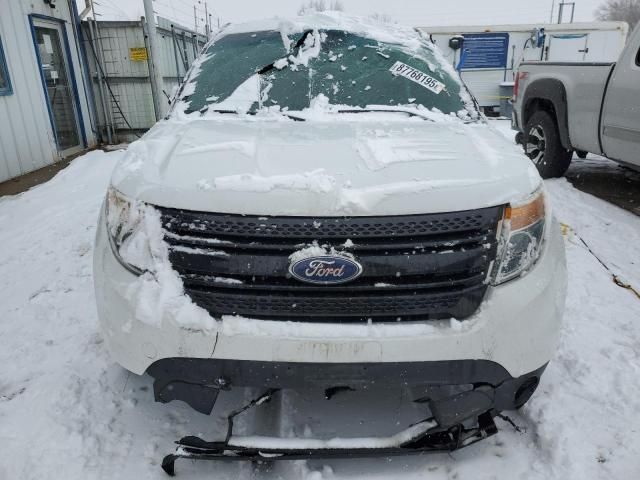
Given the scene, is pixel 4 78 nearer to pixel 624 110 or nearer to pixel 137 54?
pixel 137 54

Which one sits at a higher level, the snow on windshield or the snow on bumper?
the snow on windshield

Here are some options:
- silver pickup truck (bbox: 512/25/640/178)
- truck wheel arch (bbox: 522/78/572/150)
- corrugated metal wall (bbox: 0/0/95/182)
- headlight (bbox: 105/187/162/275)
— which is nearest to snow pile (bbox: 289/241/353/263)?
headlight (bbox: 105/187/162/275)

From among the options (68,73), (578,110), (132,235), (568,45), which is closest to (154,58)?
(68,73)

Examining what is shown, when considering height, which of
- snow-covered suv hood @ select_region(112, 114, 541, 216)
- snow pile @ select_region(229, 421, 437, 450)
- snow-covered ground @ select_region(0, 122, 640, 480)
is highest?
snow-covered suv hood @ select_region(112, 114, 541, 216)

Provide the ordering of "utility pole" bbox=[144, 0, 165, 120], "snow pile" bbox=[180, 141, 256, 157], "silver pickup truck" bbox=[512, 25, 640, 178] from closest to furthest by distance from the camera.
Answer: "snow pile" bbox=[180, 141, 256, 157] → "silver pickup truck" bbox=[512, 25, 640, 178] → "utility pole" bbox=[144, 0, 165, 120]

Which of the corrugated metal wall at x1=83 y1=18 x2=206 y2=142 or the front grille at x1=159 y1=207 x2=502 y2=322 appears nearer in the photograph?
the front grille at x1=159 y1=207 x2=502 y2=322

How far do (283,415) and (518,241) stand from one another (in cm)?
131

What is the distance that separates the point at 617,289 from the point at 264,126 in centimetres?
279

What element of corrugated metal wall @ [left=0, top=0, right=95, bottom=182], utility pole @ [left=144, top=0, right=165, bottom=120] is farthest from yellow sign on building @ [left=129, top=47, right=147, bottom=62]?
corrugated metal wall @ [left=0, top=0, right=95, bottom=182]

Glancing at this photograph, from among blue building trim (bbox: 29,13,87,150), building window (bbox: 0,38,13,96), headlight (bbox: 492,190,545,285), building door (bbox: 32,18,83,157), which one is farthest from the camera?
building door (bbox: 32,18,83,157)

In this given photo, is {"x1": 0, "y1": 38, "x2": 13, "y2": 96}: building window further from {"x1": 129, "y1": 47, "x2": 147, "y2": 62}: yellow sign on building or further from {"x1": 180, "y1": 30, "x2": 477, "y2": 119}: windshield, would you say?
{"x1": 180, "y1": 30, "x2": 477, "y2": 119}: windshield

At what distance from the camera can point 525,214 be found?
2086 mm

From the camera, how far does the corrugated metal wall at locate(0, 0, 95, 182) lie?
7.62 metres

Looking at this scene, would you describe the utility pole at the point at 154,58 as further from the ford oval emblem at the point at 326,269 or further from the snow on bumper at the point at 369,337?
the ford oval emblem at the point at 326,269
